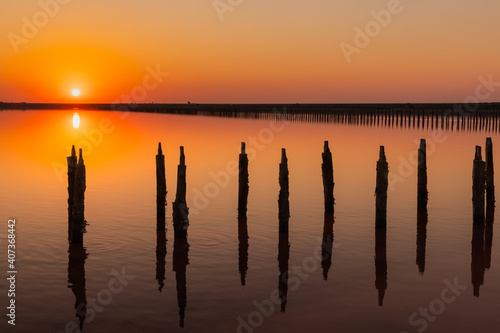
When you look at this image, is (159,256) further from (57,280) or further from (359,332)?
(359,332)

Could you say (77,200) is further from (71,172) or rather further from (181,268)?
(181,268)

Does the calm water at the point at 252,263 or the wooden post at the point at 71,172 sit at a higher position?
the wooden post at the point at 71,172

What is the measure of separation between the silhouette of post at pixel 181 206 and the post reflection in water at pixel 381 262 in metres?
4.31

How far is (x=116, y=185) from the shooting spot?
2277 cm

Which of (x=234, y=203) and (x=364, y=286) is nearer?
(x=364, y=286)

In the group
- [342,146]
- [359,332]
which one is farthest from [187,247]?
[342,146]

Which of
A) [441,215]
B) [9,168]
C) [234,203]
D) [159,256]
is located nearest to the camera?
[159,256]

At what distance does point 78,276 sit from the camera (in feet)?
36.5

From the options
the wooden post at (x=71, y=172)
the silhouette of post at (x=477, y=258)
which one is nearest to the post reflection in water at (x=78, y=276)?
the wooden post at (x=71, y=172)

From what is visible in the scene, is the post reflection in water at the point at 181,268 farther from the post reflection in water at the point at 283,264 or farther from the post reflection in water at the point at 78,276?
the post reflection in water at the point at 283,264

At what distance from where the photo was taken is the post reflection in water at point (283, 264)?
10.1 meters

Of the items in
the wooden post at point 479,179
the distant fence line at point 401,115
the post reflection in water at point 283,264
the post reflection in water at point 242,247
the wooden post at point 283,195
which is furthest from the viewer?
the distant fence line at point 401,115

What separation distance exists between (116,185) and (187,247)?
33.5ft

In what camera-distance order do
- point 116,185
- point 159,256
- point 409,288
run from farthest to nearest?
point 116,185 → point 159,256 → point 409,288
